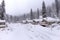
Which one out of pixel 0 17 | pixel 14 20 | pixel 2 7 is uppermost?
pixel 2 7

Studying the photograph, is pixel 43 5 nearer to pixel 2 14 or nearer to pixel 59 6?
pixel 59 6

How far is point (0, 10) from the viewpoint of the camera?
212 ft

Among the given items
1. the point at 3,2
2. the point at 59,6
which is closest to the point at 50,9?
the point at 59,6

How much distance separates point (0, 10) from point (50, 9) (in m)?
59.2

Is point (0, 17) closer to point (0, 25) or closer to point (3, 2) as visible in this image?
point (3, 2)

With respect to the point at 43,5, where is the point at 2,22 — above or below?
below

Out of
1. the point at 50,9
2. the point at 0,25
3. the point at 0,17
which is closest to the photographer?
the point at 0,25

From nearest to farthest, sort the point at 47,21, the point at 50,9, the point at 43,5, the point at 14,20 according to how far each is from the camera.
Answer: the point at 47,21
the point at 43,5
the point at 50,9
the point at 14,20

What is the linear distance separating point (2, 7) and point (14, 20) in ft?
355

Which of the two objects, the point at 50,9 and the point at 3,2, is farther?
the point at 50,9

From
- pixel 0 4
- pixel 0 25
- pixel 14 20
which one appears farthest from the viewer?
pixel 14 20

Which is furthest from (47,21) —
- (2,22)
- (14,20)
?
(14,20)

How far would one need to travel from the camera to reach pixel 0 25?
45812 mm

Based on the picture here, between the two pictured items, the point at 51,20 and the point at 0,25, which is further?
the point at 51,20
